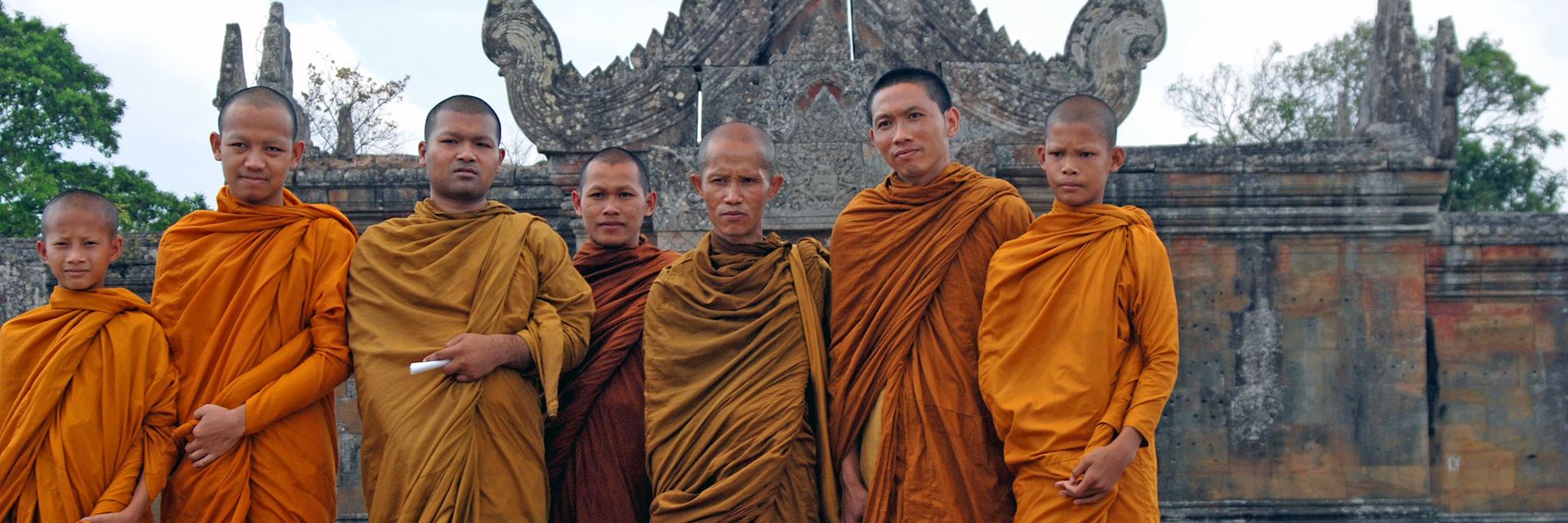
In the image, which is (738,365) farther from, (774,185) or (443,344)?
(443,344)

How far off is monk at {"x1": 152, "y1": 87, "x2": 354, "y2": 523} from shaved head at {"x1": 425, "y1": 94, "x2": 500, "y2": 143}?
38cm

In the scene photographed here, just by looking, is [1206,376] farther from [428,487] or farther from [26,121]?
[26,121]

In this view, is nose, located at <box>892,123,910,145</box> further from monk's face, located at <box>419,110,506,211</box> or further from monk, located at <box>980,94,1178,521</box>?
monk's face, located at <box>419,110,506,211</box>

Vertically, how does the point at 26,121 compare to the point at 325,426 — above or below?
above

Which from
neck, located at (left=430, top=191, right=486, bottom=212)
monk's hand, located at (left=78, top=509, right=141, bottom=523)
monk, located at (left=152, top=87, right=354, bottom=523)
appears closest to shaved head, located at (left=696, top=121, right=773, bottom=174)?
neck, located at (left=430, top=191, right=486, bottom=212)

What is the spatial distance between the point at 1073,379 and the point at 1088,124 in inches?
26.6

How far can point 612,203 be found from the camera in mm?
3791

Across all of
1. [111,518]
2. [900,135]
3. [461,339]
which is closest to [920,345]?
[900,135]

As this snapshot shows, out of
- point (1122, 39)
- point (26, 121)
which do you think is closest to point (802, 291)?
point (1122, 39)

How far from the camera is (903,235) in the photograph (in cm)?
341

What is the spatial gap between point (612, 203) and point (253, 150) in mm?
994

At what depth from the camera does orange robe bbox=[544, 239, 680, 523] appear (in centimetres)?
345

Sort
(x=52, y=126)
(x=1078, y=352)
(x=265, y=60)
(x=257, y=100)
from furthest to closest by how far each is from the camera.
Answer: (x=52, y=126) < (x=265, y=60) < (x=257, y=100) < (x=1078, y=352)

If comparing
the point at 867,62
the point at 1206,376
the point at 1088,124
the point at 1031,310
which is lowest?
the point at 1206,376
